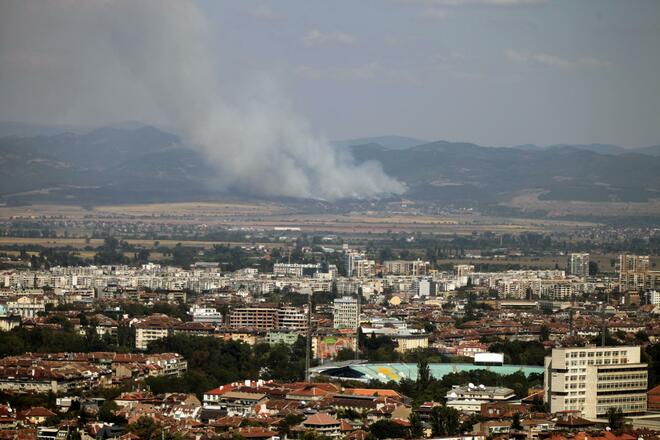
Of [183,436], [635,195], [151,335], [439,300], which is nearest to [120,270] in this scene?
[439,300]

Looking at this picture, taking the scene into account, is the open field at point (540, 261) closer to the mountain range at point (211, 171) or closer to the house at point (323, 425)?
the mountain range at point (211, 171)

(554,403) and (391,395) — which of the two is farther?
(391,395)

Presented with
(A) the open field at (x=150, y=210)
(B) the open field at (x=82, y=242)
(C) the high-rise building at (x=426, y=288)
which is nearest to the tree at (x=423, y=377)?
(C) the high-rise building at (x=426, y=288)

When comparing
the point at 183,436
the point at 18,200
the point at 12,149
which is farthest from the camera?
the point at 12,149

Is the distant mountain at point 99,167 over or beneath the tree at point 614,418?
over

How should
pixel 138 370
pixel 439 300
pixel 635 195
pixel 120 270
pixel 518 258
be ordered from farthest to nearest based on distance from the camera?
pixel 635 195 < pixel 518 258 < pixel 120 270 < pixel 439 300 < pixel 138 370

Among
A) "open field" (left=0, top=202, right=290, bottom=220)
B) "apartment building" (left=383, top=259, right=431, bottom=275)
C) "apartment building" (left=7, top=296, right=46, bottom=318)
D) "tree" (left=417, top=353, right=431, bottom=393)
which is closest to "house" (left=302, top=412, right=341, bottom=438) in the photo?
"tree" (left=417, top=353, right=431, bottom=393)

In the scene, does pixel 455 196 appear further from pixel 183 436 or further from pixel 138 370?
pixel 183 436
